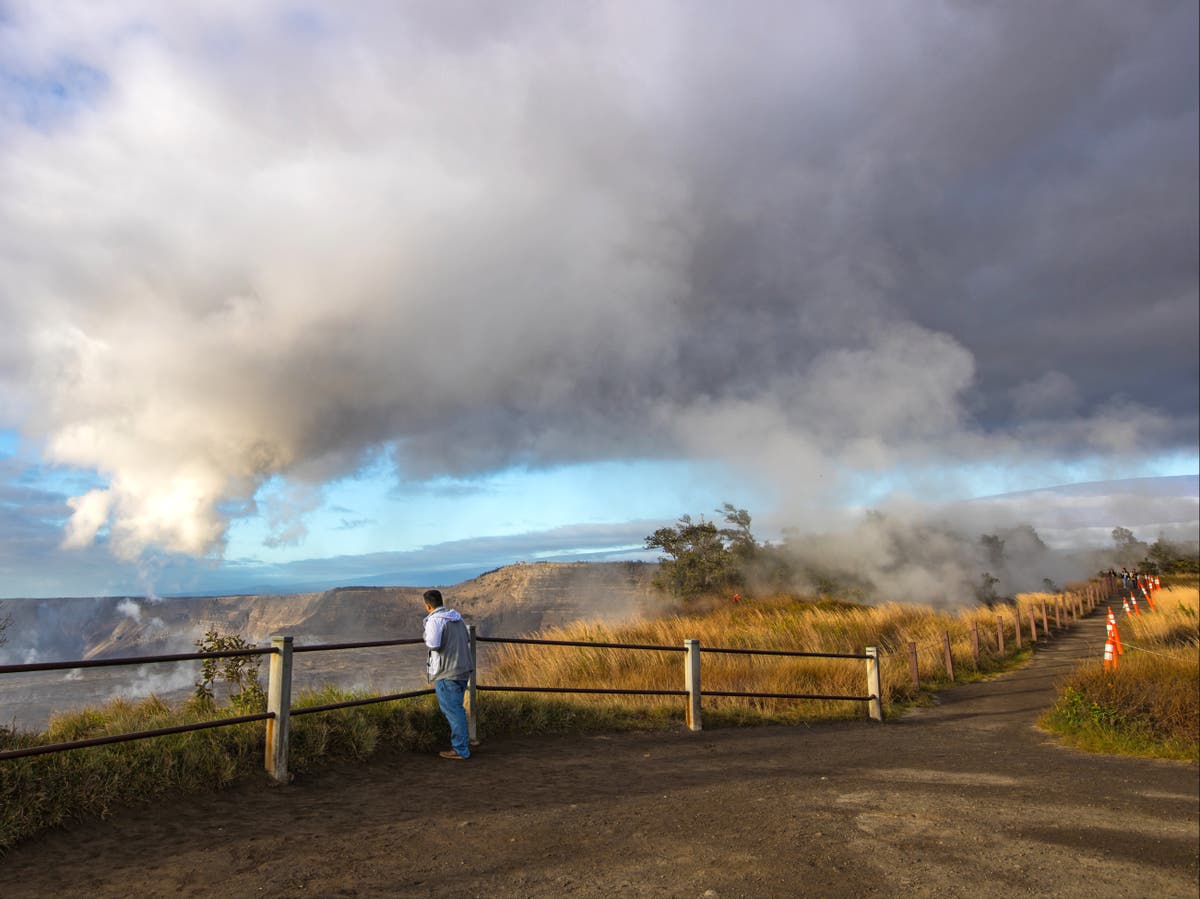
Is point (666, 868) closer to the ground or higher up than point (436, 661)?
closer to the ground

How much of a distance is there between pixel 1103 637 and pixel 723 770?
21636 mm

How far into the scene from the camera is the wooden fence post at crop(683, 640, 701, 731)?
1070 cm

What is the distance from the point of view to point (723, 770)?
823 cm

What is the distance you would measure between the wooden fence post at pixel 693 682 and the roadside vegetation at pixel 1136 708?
514 cm

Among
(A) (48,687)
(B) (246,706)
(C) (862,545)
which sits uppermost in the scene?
(C) (862,545)

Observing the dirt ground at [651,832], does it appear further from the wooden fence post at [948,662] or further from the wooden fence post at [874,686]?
the wooden fence post at [948,662]

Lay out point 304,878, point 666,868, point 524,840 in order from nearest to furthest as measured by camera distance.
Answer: point 304,878 < point 666,868 < point 524,840

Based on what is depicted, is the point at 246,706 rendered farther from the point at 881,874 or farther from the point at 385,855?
the point at 881,874

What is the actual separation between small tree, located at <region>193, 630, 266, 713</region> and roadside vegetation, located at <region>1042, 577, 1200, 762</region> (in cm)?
1069

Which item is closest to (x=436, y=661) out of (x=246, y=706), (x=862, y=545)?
(x=246, y=706)

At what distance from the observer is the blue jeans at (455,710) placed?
26.6 ft

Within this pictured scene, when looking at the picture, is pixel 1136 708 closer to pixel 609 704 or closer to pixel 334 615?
pixel 609 704

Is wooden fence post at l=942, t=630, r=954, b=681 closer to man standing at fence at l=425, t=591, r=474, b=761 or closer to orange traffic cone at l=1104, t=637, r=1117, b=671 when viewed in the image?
orange traffic cone at l=1104, t=637, r=1117, b=671

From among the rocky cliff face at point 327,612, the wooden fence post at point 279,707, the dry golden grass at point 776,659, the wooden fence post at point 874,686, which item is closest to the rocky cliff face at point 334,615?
the rocky cliff face at point 327,612
